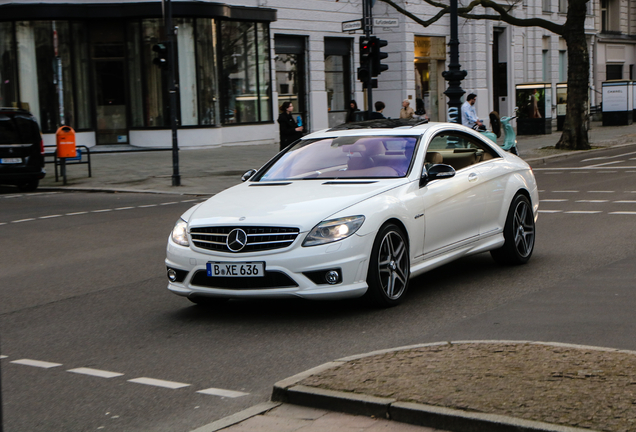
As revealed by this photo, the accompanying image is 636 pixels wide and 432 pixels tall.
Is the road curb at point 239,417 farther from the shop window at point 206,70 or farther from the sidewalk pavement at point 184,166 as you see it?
the shop window at point 206,70

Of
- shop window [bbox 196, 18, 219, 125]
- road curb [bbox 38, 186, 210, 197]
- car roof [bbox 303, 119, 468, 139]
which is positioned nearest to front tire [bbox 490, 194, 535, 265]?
car roof [bbox 303, 119, 468, 139]

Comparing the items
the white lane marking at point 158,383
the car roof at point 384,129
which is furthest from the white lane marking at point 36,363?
the car roof at point 384,129

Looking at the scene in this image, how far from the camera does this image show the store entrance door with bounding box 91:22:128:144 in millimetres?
30203

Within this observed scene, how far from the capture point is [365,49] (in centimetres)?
2188

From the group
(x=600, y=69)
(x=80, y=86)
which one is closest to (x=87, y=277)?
(x=80, y=86)

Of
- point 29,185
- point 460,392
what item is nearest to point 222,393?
point 460,392

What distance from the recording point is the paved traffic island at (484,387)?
411cm

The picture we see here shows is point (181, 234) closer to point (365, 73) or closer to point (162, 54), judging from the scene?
point (162, 54)

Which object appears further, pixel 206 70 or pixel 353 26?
pixel 206 70

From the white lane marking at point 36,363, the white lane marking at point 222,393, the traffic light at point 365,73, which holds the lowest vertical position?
the white lane marking at point 36,363

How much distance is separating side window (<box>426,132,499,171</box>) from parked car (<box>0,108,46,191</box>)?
13720 mm

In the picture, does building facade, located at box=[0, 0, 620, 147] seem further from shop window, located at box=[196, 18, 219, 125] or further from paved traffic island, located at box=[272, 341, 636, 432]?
paved traffic island, located at box=[272, 341, 636, 432]

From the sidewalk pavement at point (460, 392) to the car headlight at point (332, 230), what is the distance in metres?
1.38

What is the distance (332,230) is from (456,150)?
237cm
